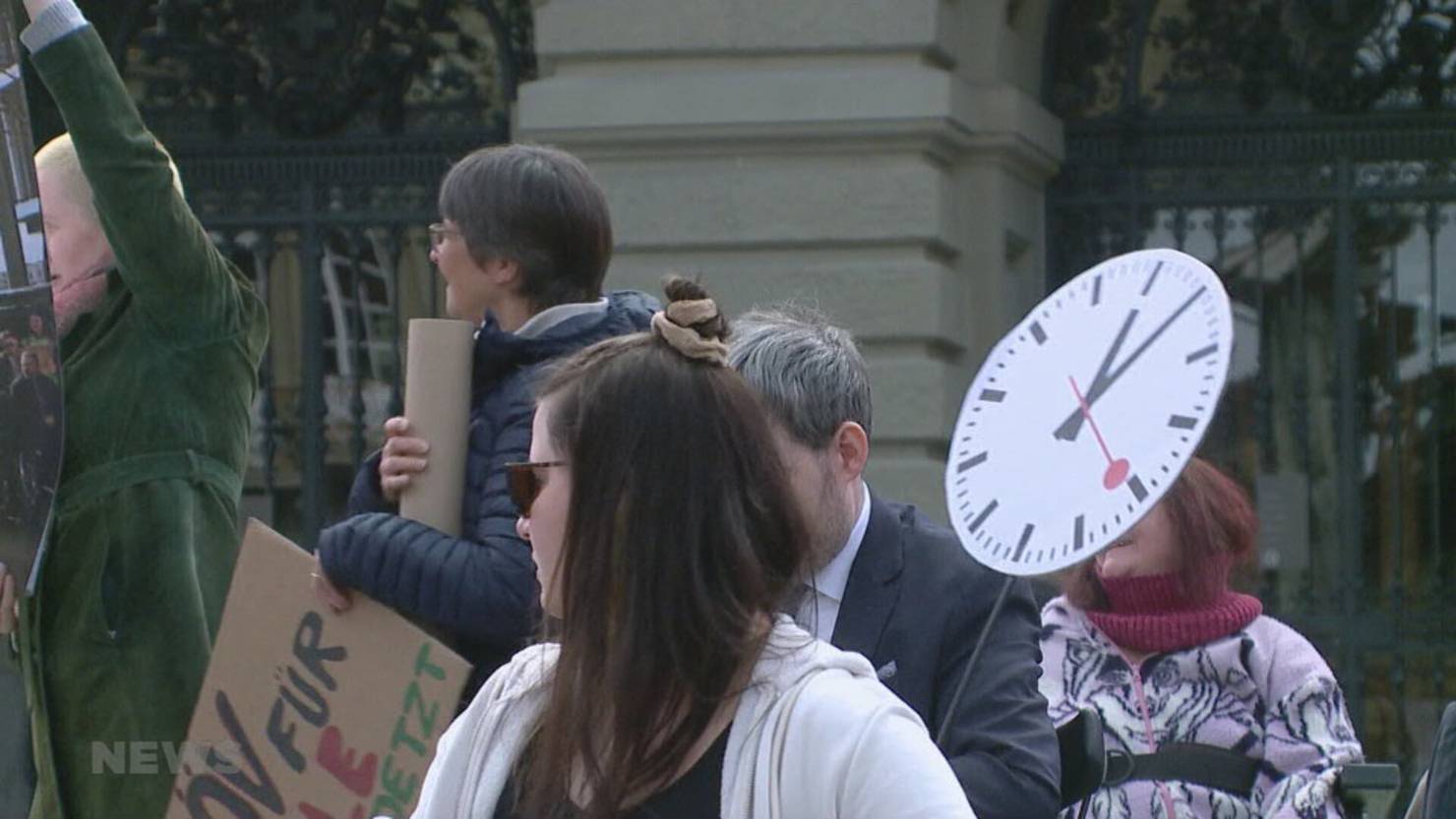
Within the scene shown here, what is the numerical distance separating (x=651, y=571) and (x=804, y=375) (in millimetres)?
898

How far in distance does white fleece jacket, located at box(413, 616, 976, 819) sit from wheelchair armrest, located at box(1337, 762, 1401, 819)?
2.48 meters

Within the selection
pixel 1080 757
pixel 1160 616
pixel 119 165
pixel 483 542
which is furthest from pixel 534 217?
pixel 1160 616

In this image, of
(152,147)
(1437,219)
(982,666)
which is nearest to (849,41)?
(1437,219)

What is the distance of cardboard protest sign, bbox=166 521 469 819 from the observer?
377 cm

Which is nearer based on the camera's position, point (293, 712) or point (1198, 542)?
point (293, 712)

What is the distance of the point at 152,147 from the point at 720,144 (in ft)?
15.6

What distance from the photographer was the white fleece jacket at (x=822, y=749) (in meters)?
2.10

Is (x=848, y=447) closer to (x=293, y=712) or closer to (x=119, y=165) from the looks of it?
(x=293, y=712)

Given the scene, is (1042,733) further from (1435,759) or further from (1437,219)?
(1437,219)

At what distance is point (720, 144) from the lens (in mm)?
8680

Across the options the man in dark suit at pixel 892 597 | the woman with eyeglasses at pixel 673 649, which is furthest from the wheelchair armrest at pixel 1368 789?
the woman with eyeglasses at pixel 673 649

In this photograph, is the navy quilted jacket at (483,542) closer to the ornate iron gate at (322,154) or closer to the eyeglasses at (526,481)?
the eyeglasses at (526,481)

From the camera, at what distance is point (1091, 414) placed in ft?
11.6

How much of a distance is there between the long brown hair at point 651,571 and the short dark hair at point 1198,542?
2674mm
